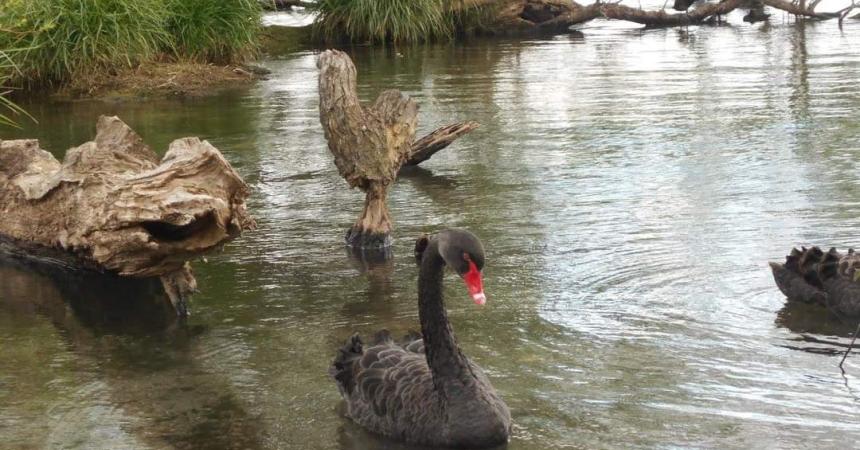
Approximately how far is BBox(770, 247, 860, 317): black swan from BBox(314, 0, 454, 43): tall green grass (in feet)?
51.1

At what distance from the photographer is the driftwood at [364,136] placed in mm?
8086

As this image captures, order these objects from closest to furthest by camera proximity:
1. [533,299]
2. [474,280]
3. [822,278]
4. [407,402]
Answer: [474,280] → [407,402] → [822,278] → [533,299]

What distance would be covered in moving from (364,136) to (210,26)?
987cm

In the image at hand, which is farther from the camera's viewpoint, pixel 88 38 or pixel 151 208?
pixel 88 38

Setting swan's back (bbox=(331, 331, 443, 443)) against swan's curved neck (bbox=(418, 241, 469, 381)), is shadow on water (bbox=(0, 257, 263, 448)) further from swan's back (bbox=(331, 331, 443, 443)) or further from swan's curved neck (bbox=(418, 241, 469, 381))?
swan's curved neck (bbox=(418, 241, 469, 381))

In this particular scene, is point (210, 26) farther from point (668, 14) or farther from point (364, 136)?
point (668, 14)

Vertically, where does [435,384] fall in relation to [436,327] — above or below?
below

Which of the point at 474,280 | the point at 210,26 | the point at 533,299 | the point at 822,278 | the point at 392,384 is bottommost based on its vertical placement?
the point at 533,299

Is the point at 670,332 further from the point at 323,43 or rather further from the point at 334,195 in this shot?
the point at 323,43

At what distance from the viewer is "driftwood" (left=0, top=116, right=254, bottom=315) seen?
6219mm

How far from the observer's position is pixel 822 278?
6.46 m

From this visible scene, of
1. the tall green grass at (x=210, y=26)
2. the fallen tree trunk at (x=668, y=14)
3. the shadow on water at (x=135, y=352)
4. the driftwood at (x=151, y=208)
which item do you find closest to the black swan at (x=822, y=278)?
the driftwood at (x=151, y=208)

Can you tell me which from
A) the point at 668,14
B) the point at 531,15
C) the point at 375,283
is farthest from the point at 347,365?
the point at 668,14

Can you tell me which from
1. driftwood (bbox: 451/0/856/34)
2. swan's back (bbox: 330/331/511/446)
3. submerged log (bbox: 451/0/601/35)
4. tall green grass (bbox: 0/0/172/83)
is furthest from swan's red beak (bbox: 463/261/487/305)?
submerged log (bbox: 451/0/601/35)
